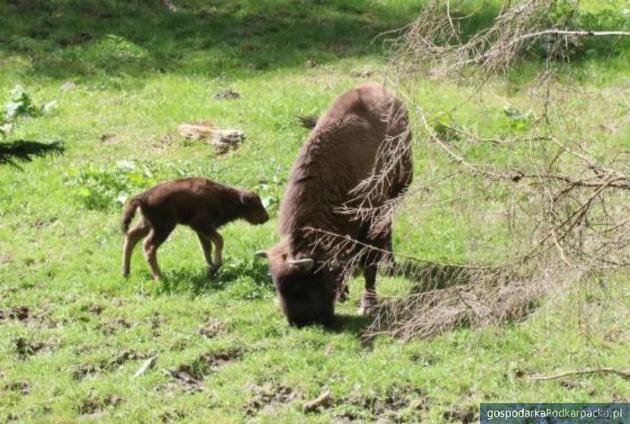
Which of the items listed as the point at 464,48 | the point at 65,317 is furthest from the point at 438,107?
the point at 464,48

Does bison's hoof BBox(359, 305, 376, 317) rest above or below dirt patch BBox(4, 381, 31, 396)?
above

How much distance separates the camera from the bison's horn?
9.76 meters

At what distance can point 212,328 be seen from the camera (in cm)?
1001

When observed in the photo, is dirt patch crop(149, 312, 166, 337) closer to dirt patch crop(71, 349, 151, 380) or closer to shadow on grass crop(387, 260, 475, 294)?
dirt patch crop(71, 349, 151, 380)

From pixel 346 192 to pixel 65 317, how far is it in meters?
2.99

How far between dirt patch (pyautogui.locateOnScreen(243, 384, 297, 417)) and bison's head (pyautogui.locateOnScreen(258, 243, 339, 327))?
1080 mm

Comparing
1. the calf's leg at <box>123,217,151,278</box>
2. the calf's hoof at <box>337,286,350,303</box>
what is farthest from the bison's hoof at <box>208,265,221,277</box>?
the calf's hoof at <box>337,286,350,303</box>

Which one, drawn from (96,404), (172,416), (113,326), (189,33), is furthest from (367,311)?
(189,33)

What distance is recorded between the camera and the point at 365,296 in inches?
414

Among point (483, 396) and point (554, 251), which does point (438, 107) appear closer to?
point (483, 396)

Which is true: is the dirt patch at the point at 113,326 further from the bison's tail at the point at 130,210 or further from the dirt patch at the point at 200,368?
the bison's tail at the point at 130,210

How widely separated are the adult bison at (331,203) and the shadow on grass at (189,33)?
22.1 feet

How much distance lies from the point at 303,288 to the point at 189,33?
10343mm

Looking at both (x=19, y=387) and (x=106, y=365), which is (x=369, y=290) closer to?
(x=106, y=365)
